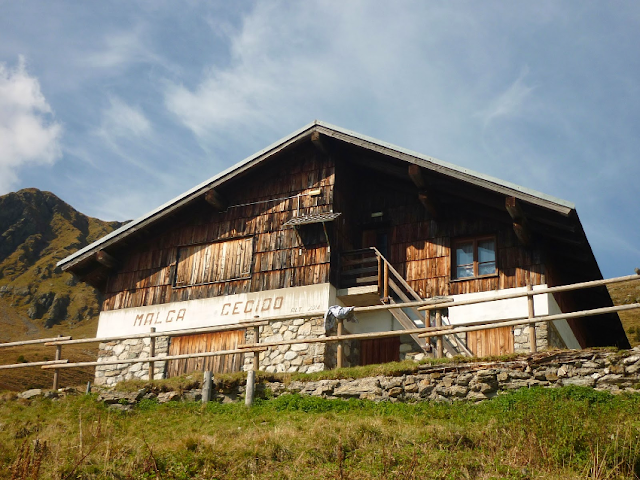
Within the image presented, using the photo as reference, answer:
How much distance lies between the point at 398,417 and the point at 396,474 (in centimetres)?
326

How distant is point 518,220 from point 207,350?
9288 millimetres

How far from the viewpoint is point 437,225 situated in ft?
67.6

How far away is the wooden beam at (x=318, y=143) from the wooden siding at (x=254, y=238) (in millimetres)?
386

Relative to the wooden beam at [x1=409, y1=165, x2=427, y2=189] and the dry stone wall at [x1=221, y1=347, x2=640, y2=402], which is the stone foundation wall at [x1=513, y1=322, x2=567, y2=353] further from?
the wooden beam at [x1=409, y1=165, x2=427, y2=189]

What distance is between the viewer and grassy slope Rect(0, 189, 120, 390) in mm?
85750

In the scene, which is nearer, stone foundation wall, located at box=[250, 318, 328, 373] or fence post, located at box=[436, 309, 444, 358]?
fence post, located at box=[436, 309, 444, 358]

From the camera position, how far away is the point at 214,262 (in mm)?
21844

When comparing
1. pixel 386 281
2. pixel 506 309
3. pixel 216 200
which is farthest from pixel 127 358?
pixel 506 309

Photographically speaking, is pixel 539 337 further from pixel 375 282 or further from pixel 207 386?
pixel 207 386

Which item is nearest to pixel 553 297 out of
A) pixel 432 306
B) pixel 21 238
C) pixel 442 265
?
pixel 442 265

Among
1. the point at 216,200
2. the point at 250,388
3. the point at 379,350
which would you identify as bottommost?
the point at 250,388

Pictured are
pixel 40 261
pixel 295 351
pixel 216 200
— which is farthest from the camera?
pixel 40 261

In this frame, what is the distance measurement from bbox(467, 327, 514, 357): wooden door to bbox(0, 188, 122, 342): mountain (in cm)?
6631

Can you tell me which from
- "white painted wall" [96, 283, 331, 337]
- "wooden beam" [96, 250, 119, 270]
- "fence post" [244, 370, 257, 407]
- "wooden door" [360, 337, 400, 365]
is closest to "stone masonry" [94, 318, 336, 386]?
"white painted wall" [96, 283, 331, 337]
